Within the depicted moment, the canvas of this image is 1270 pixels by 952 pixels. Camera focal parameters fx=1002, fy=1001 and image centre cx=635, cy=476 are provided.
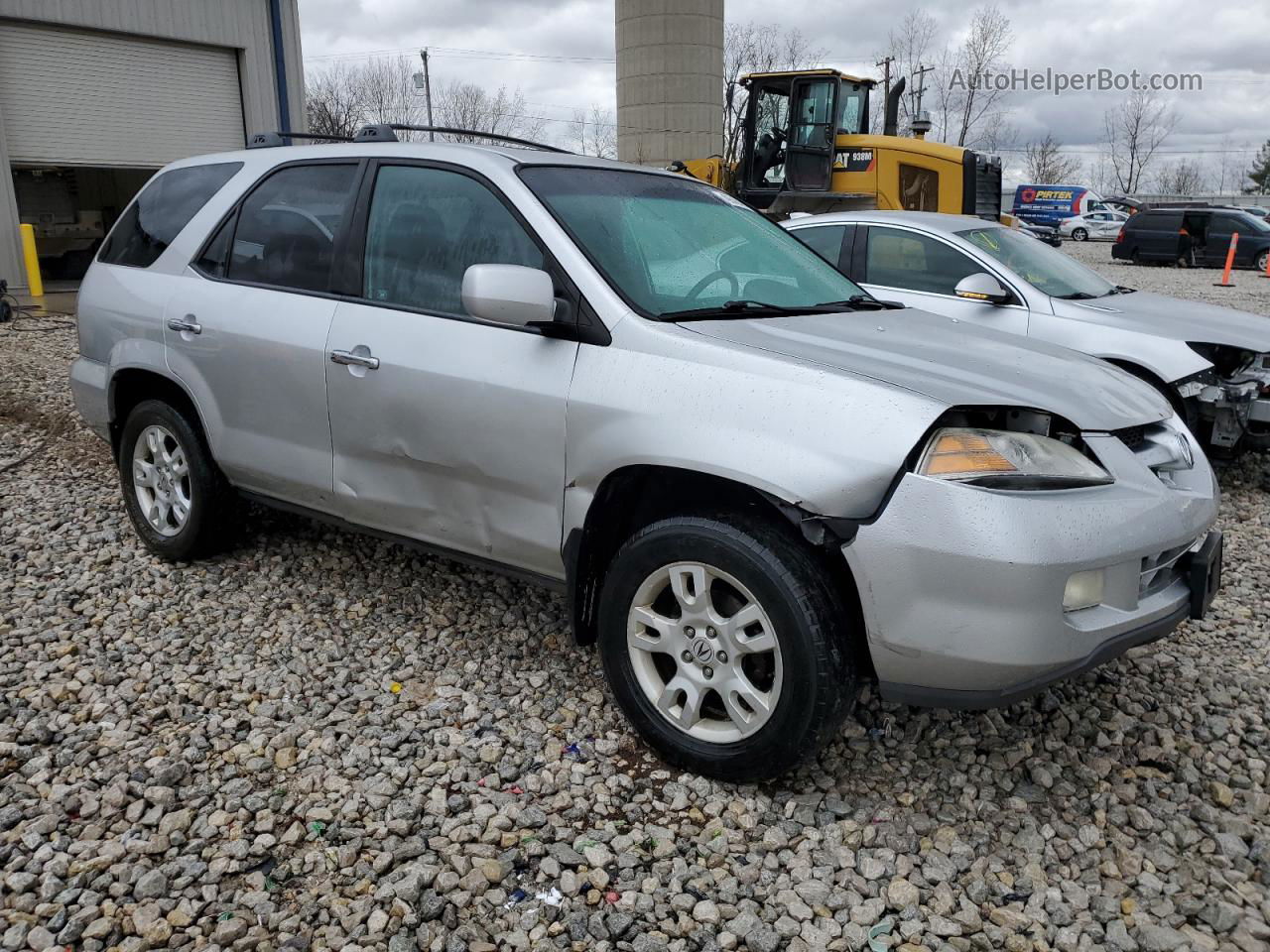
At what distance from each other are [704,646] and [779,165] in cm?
1282

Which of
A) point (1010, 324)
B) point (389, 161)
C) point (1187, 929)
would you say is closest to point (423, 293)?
point (389, 161)

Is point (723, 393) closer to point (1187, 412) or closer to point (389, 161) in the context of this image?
point (389, 161)

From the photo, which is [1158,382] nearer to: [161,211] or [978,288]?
[978,288]

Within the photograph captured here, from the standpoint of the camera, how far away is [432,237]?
350 centimetres

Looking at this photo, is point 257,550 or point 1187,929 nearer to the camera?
point 1187,929

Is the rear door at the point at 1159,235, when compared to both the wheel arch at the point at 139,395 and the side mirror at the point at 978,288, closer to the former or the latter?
the side mirror at the point at 978,288

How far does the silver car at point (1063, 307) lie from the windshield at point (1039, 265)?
12mm

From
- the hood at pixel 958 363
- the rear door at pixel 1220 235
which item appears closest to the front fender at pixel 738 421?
the hood at pixel 958 363

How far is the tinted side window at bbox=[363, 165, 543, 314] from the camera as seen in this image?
333 centimetres

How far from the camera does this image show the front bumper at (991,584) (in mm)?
2387

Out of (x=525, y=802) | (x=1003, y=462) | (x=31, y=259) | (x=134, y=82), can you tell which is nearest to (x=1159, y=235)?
(x=134, y=82)

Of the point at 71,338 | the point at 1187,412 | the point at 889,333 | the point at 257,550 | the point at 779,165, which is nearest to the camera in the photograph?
the point at 889,333

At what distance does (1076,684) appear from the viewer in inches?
140

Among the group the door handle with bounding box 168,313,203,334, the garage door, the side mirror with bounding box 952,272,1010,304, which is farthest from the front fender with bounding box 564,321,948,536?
A: the garage door
